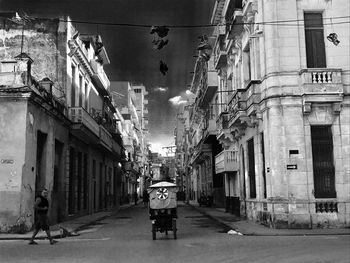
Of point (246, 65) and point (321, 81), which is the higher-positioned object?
point (246, 65)

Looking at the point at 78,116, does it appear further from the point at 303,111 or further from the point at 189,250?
the point at 189,250

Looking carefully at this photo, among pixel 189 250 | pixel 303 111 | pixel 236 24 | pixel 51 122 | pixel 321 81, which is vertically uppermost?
pixel 236 24

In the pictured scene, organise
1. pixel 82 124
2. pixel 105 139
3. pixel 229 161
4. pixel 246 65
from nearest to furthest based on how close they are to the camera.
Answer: pixel 246 65
pixel 82 124
pixel 229 161
pixel 105 139

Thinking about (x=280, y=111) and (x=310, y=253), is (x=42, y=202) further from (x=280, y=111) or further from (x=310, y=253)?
(x=280, y=111)

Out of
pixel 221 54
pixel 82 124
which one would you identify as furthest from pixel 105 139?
pixel 221 54

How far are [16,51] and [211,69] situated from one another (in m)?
15.7

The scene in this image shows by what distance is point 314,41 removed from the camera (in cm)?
1847

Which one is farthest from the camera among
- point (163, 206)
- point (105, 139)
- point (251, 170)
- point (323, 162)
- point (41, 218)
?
point (105, 139)

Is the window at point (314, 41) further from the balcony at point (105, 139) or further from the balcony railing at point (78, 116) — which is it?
the balcony at point (105, 139)

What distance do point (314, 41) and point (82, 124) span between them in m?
12.9

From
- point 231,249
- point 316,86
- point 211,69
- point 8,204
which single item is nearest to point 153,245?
point 231,249

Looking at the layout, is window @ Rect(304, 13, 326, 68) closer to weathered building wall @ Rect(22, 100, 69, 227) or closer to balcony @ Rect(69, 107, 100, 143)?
weathered building wall @ Rect(22, 100, 69, 227)

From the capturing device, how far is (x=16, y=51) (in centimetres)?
2377

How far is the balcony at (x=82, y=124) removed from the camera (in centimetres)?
2469
